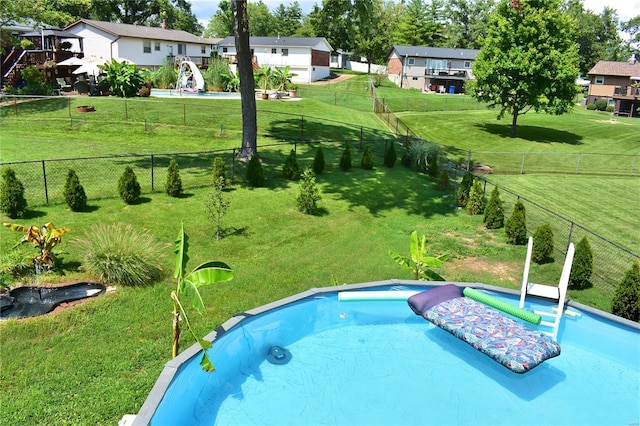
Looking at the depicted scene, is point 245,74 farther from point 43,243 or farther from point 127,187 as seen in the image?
point 43,243

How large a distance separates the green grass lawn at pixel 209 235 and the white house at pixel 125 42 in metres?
17.2

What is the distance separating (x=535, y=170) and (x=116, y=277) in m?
24.7

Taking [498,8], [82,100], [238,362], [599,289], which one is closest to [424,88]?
[498,8]

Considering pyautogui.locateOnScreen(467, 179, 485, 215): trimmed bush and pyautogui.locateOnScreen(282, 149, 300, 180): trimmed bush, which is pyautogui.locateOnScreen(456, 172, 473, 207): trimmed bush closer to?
pyautogui.locateOnScreen(467, 179, 485, 215): trimmed bush

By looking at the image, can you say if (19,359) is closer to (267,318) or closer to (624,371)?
(267,318)

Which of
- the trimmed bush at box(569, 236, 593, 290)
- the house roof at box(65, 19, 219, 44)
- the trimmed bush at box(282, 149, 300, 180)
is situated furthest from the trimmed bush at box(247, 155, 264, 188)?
the house roof at box(65, 19, 219, 44)

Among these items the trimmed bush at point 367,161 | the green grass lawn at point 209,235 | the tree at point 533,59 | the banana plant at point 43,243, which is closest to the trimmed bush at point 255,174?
the green grass lawn at point 209,235

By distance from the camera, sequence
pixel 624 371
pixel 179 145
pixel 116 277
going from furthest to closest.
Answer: pixel 179 145 < pixel 116 277 < pixel 624 371

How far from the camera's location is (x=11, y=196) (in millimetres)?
12844

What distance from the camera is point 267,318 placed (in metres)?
9.14

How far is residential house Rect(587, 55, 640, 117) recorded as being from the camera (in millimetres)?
59438

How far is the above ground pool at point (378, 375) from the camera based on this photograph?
748 cm

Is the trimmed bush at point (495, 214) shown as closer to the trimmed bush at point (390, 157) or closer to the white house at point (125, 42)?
the trimmed bush at point (390, 157)

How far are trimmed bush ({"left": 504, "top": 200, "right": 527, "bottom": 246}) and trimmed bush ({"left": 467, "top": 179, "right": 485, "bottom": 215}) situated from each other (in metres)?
2.54
